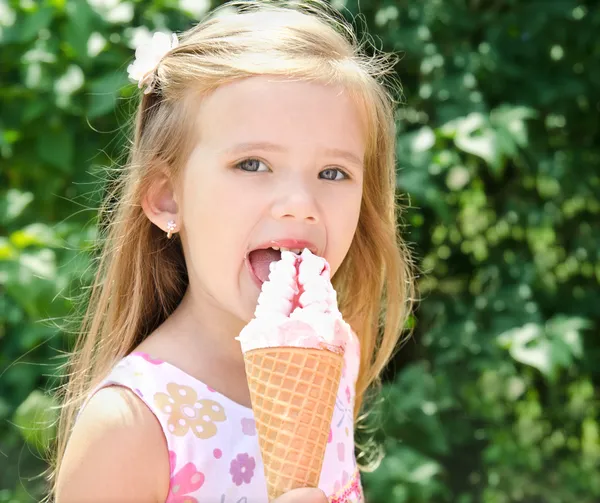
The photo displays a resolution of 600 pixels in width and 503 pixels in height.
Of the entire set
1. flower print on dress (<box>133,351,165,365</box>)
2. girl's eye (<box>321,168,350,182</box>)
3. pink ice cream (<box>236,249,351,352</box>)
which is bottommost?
flower print on dress (<box>133,351,165,365</box>)

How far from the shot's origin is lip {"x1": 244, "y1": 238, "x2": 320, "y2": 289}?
1.60 metres

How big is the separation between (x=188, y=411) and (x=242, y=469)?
138 mm

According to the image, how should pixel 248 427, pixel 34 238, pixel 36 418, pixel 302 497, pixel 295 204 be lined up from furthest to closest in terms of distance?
1. pixel 36 418
2. pixel 34 238
3. pixel 248 427
4. pixel 295 204
5. pixel 302 497

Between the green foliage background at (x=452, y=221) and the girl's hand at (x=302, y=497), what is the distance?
122 centimetres

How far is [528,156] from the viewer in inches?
126

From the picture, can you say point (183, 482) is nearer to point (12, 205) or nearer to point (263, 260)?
point (263, 260)

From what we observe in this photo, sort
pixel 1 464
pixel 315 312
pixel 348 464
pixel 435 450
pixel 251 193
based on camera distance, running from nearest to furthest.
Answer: pixel 315 312
pixel 251 193
pixel 348 464
pixel 435 450
pixel 1 464

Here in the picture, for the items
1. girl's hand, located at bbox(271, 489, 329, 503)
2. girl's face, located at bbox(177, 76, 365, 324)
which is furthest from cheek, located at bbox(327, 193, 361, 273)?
girl's hand, located at bbox(271, 489, 329, 503)

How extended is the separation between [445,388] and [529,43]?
1.22m

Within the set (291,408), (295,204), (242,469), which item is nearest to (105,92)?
(295,204)

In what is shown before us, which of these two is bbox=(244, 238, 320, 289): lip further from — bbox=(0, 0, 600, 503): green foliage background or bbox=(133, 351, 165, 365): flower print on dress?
bbox=(0, 0, 600, 503): green foliage background

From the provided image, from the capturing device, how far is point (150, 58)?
188cm

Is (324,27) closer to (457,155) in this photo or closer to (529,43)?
(457,155)

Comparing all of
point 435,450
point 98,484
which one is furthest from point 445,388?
point 98,484
